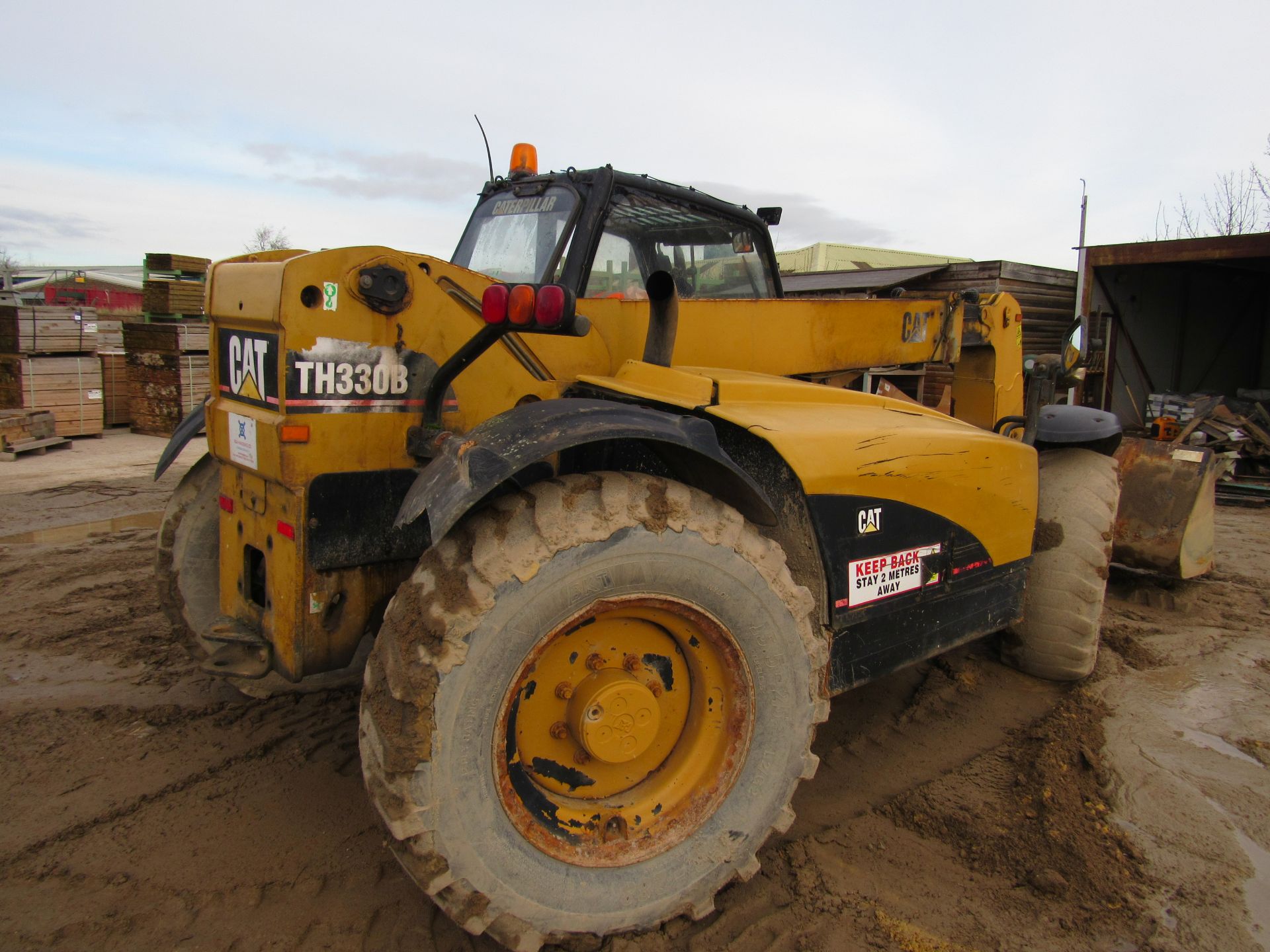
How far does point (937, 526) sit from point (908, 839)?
3.58ft

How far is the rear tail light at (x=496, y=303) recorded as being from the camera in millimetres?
2154

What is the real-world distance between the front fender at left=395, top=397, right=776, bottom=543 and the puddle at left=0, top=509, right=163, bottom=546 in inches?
196

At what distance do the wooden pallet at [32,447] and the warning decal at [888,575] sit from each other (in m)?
10.0

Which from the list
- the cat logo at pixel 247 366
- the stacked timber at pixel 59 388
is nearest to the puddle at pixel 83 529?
the cat logo at pixel 247 366

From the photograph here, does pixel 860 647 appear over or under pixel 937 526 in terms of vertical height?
under

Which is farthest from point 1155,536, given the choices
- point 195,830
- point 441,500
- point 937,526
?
point 195,830

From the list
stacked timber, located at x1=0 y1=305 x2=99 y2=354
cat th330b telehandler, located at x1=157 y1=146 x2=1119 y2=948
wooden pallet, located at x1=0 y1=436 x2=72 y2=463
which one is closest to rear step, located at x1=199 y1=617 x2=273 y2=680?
cat th330b telehandler, located at x1=157 y1=146 x2=1119 y2=948

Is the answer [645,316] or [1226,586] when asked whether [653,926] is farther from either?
[1226,586]

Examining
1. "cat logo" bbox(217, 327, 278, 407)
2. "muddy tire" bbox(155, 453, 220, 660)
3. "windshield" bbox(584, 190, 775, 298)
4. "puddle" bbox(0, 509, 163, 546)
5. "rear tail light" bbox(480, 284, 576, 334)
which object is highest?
"windshield" bbox(584, 190, 775, 298)

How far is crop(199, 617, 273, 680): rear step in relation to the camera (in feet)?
8.95

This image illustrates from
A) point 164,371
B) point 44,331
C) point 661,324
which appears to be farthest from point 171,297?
point 661,324

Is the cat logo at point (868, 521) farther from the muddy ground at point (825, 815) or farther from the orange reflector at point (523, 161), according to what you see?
the orange reflector at point (523, 161)

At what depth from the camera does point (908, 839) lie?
2.86 meters

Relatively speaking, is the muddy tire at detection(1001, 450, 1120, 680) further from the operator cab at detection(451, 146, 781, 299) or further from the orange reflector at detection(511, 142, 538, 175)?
the orange reflector at detection(511, 142, 538, 175)
